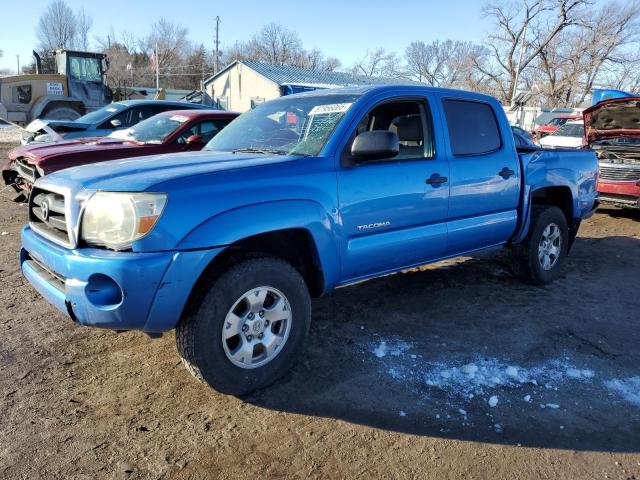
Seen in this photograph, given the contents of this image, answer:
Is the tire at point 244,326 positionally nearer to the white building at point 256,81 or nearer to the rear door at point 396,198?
the rear door at point 396,198

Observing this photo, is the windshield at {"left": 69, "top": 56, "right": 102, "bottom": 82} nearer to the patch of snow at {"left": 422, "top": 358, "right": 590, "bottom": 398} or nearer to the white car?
the white car

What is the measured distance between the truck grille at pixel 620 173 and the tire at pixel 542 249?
430cm

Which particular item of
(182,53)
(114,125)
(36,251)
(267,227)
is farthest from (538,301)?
(182,53)

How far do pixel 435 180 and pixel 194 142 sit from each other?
13.4ft

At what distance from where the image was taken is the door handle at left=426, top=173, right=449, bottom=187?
3.88 meters

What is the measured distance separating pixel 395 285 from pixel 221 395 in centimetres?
→ 255

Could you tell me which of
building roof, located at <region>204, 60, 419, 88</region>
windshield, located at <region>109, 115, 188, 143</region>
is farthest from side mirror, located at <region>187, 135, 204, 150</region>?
building roof, located at <region>204, 60, 419, 88</region>

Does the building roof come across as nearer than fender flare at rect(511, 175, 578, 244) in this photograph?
No

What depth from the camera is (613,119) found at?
8.82m

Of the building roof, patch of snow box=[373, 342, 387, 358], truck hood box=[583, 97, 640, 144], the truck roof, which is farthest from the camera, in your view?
the building roof

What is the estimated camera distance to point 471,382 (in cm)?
332

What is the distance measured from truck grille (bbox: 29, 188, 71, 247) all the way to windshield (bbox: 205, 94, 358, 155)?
4.28 feet

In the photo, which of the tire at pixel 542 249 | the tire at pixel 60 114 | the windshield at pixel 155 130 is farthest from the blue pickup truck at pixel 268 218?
the tire at pixel 60 114

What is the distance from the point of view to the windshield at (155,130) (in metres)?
7.36
